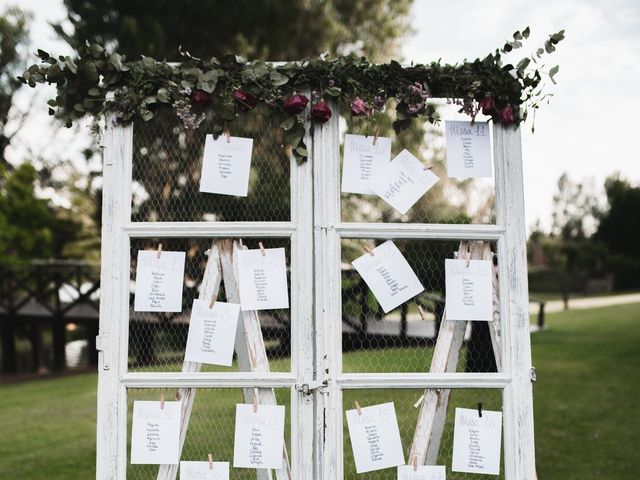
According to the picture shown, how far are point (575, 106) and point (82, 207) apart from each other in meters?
11.3

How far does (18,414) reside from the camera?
732cm

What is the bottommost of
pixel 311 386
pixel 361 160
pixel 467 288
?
pixel 311 386

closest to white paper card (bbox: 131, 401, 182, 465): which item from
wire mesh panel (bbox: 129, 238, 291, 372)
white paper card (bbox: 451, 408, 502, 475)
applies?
wire mesh panel (bbox: 129, 238, 291, 372)

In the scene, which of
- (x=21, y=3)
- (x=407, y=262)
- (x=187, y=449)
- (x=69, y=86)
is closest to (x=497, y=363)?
(x=407, y=262)

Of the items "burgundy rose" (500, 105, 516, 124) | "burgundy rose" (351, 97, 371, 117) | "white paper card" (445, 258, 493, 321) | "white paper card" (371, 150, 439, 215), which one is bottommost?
"white paper card" (445, 258, 493, 321)

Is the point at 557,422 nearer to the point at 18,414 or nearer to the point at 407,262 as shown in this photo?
the point at 407,262

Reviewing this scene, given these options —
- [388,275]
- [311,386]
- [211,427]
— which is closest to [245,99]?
[388,275]

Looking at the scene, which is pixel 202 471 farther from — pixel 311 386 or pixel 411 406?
pixel 411 406

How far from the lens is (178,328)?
2.83 metres

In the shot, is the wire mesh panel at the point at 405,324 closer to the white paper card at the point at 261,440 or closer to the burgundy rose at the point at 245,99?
the white paper card at the point at 261,440

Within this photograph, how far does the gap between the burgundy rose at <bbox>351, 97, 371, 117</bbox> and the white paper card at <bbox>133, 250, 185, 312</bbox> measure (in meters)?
0.97

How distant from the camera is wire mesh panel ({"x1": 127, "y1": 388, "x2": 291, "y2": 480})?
9.26 ft

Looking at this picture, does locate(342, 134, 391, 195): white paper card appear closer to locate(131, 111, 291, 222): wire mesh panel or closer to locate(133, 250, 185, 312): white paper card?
locate(131, 111, 291, 222): wire mesh panel

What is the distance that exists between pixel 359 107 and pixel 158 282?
114 cm
